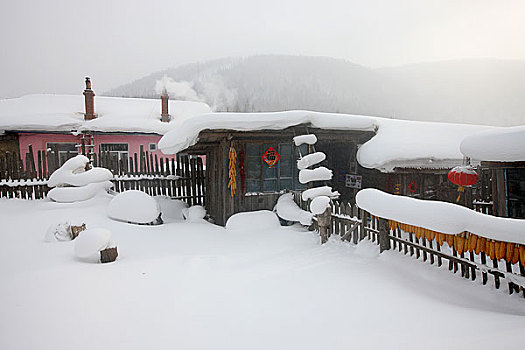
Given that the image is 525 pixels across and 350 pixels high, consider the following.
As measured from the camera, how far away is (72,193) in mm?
10000

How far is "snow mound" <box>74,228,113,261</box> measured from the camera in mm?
5719

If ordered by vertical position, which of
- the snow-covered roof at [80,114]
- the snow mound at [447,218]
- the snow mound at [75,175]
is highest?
the snow-covered roof at [80,114]

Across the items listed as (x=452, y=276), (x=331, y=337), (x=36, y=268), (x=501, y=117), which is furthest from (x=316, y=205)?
(x=501, y=117)

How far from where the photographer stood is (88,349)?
310 cm

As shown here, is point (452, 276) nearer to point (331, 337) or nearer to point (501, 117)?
point (331, 337)

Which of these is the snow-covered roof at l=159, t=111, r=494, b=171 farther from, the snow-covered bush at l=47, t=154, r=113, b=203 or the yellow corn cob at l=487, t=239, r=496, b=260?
the yellow corn cob at l=487, t=239, r=496, b=260

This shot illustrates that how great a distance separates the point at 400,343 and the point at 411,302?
1.20m

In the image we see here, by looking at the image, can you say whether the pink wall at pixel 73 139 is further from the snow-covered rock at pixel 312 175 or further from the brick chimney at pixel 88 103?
the snow-covered rock at pixel 312 175

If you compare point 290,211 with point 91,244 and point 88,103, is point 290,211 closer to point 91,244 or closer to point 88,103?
point 91,244

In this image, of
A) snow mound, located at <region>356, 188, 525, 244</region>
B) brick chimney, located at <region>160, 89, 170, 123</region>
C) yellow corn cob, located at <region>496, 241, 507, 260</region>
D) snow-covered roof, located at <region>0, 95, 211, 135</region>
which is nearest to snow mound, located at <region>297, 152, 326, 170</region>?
snow mound, located at <region>356, 188, 525, 244</region>

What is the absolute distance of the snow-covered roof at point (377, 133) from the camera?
28.5ft

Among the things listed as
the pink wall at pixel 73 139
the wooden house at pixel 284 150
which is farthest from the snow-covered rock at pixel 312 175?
the pink wall at pixel 73 139

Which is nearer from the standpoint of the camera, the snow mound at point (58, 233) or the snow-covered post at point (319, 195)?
the snow mound at point (58, 233)

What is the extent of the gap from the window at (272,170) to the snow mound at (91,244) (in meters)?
5.28
